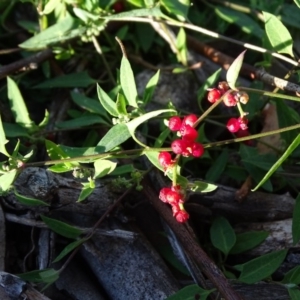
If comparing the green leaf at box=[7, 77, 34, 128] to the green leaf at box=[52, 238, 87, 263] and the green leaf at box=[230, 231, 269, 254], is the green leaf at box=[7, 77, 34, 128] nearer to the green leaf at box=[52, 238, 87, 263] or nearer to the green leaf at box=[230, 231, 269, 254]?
the green leaf at box=[52, 238, 87, 263]

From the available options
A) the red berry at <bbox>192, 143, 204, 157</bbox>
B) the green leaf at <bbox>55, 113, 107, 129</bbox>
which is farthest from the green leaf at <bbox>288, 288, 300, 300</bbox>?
the green leaf at <bbox>55, 113, 107, 129</bbox>

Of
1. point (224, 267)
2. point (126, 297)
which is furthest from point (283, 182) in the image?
point (126, 297)

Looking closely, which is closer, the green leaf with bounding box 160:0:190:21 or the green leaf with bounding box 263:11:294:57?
the green leaf with bounding box 263:11:294:57

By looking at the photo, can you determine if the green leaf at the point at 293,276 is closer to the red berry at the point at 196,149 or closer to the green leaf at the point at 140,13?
the red berry at the point at 196,149

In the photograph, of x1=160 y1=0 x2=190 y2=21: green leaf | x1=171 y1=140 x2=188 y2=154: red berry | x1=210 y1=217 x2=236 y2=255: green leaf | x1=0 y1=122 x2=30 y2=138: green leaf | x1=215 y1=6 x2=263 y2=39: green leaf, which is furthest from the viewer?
x1=215 y1=6 x2=263 y2=39: green leaf

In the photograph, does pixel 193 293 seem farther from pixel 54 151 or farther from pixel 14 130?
pixel 14 130

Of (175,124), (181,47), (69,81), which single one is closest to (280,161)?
(175,124)
